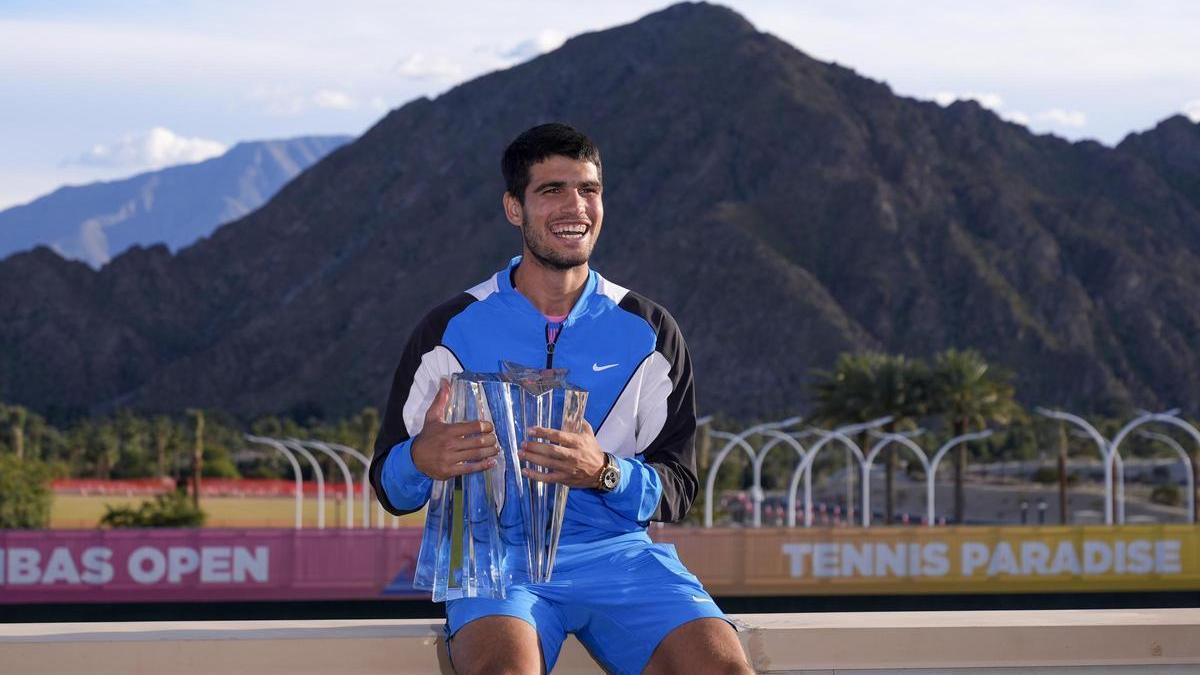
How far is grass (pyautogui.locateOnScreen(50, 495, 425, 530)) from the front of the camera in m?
90.0

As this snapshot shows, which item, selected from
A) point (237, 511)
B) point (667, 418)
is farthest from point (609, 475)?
point (237, 511)

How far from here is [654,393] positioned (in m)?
6.04

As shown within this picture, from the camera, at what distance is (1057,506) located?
90.1 metres

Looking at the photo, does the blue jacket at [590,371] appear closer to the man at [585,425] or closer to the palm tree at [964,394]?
the man at [585,425]

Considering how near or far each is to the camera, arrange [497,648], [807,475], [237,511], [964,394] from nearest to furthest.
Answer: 1. [497,648]
2. [807,475]
3. [964,394]
4. [237,511]

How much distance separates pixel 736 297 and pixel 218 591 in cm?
15043

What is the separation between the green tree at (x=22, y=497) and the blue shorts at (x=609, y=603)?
71.8 m

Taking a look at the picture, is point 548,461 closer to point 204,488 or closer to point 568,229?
point 568,229

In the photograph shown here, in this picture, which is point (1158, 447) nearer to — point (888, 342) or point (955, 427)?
point (955, 427)

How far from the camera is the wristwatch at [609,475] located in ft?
18.1

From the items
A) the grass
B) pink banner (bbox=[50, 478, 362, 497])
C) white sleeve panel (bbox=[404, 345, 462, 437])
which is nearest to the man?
white sleeve panel (bbox=[404, 345, 462, 437])

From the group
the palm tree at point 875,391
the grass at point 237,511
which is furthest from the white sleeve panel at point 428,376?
the grass at point 237,511

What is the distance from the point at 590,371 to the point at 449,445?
30.3 inches

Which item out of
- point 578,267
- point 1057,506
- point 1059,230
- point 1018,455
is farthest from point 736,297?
point 578,267
